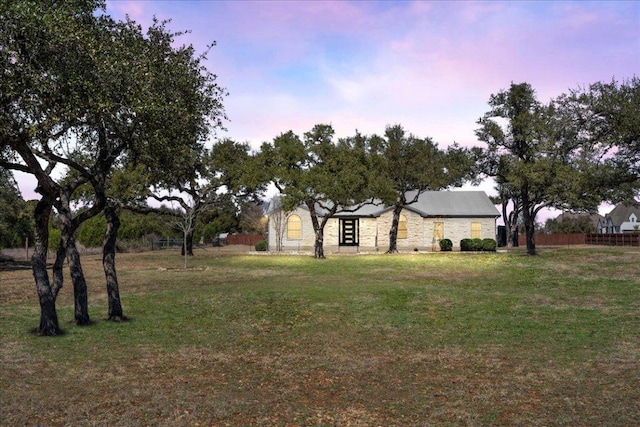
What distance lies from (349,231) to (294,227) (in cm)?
609

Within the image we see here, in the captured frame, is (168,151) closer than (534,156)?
Yes

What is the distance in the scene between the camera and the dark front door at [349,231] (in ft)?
177

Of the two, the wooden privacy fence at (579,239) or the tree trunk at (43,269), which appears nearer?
the tree trunk at (43,269)

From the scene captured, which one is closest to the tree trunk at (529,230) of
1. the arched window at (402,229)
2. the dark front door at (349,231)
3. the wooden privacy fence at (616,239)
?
the arched window at (402,229)

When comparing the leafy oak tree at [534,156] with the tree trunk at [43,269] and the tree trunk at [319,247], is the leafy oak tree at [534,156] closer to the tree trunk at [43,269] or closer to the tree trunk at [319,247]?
the tree trunk at [319,247]

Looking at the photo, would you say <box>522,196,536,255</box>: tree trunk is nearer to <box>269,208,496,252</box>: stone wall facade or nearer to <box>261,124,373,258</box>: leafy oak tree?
<box>269,208,496,252</box>: stone wall facade

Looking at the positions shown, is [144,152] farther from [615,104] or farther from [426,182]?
[426,182]

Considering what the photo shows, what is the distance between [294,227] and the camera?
53688mm

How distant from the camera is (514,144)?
142ft

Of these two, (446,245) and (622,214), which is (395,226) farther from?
(622,214)

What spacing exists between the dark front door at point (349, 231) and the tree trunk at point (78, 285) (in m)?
39.3

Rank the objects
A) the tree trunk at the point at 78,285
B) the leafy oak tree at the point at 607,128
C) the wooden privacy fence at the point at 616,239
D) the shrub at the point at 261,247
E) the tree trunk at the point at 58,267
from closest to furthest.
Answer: the tree trunk at the point at 58,267, the tree trunk at the point at 78,285, the leafy oak tree at the point at 607,128, the wooden privacy fence at the point at 616,239, the shrub at the point at 261,247

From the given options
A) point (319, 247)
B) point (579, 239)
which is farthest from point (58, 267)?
point (579, 239)

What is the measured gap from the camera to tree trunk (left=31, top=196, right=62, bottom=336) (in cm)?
1410
